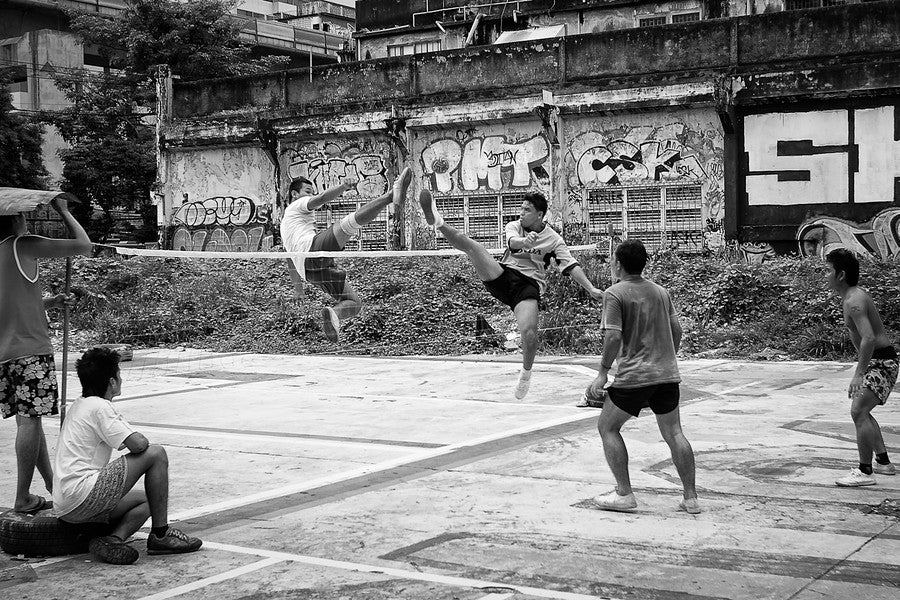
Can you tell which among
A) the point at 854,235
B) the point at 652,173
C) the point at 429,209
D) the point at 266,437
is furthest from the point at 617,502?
the point at 652,173

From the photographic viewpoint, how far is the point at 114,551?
6293 millimetres

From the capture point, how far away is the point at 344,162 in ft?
102

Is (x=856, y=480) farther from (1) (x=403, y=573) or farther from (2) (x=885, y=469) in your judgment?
A: (1) (x=403, y=573)

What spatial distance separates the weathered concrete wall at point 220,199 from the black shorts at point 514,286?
2231cm

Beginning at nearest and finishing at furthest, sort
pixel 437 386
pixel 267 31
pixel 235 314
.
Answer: pixel 437 386
pixel 235 314
pixel 267 31

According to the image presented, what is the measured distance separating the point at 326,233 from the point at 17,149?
32602 mm

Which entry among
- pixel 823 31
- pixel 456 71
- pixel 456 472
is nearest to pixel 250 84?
pixel 456 71

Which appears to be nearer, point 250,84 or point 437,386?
point 437,386

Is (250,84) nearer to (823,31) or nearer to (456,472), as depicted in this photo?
(823,31)

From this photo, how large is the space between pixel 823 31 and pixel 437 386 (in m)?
16.0

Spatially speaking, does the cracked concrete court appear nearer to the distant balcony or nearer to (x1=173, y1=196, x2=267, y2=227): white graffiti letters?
(x1=173, y1=196, x2=267, y2=227): white graffiti letters

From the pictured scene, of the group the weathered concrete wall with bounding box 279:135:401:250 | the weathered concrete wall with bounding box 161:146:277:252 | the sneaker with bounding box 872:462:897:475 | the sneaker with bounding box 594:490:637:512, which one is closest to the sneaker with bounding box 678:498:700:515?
the sneaker with bounding box 594:490:637:512

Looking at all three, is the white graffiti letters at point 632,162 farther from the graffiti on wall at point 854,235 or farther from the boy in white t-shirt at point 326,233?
the boy in white t-shirt at point 326,233

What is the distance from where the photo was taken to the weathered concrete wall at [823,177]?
24.6 m
